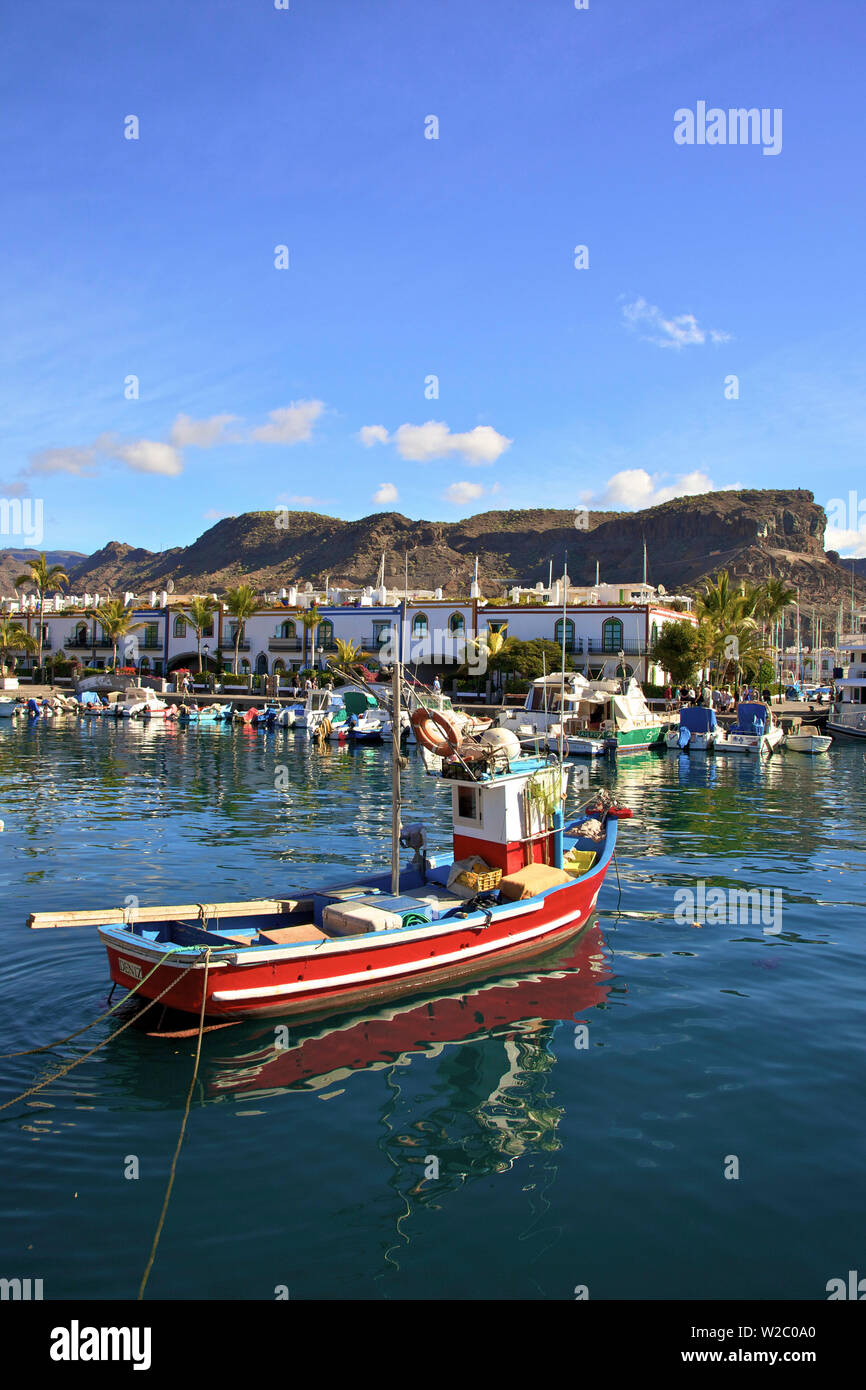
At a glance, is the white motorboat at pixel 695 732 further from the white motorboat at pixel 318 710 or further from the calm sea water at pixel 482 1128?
the calm sea water at pixel 482 1128

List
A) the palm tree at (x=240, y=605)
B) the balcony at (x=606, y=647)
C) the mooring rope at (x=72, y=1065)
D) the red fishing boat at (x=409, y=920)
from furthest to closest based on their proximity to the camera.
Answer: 1. the palm tree at (x=240, y=605)
2. the balcony at (x=606, y=647)
3. the red fishing boat at (x=409, y=920)
4. the mooring rope at (x=72, y=1065)

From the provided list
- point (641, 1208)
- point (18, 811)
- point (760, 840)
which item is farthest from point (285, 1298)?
point (18, 811)

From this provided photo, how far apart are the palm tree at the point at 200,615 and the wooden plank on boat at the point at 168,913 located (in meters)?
81.2

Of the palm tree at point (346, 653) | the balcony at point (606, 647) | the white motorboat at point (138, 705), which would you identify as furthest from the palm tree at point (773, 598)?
the white motorboat at point (138, 705)

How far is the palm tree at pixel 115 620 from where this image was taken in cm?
9288

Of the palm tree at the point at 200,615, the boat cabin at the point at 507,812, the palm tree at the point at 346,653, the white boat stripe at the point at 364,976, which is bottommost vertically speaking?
the white boat stripe at the point at 364,976

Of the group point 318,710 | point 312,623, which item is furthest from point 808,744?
point 312,623

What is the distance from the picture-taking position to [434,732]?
16547mm

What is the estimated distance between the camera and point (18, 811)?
1164 inches

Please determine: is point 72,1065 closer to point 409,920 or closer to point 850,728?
point 409,920

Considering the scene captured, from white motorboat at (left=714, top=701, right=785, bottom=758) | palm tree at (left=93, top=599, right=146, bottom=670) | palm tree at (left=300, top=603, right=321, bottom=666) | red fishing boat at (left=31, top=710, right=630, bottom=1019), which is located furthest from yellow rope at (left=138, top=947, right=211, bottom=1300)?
palm tree at (left=93, top=599, right=146, bottom=670)

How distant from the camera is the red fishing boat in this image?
12.2 m
